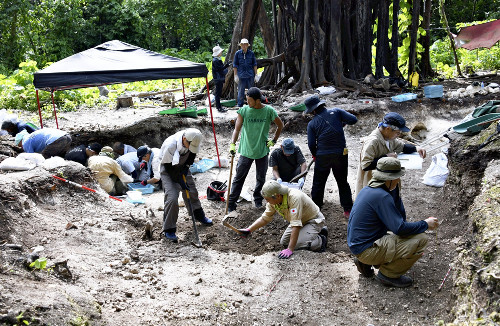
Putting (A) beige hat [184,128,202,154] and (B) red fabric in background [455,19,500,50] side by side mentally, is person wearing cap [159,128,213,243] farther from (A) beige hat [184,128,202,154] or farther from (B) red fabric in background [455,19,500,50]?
(B) red fabric in background [455,19,500,50]

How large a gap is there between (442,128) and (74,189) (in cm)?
806

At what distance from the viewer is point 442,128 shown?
1162 centimetres

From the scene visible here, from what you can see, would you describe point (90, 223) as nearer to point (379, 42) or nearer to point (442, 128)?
point (442, 128)

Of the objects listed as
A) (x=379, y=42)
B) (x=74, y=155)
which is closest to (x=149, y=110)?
(x=74, y=155)

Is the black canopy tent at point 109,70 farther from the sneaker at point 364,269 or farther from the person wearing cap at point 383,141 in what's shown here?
the sneaker at point 364,269

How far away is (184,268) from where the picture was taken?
19.6 ft

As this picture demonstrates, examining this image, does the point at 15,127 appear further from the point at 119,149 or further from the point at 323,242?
the point at 323,242

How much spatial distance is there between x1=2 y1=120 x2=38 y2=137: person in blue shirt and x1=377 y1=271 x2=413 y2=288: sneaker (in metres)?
8.49

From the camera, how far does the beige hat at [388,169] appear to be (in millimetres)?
4805

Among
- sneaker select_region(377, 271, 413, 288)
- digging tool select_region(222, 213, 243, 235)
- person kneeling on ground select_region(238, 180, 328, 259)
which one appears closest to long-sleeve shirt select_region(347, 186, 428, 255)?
sneaker select_region(377, 271, 413, 288)

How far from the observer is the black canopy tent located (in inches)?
392

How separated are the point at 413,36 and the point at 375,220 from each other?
37.6ft

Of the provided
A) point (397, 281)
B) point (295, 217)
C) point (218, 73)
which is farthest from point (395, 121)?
point (218, 73)

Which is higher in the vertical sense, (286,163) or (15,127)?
(15,127)
